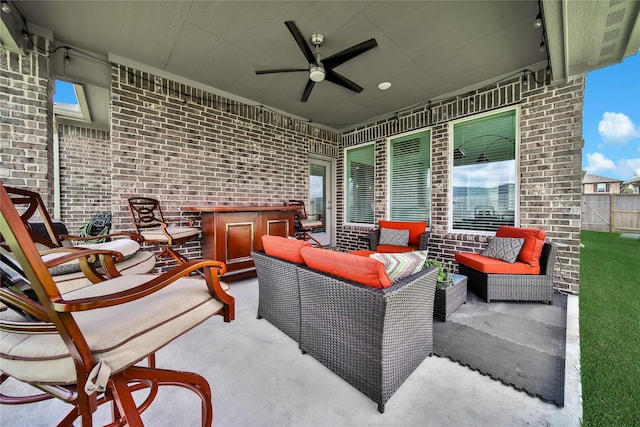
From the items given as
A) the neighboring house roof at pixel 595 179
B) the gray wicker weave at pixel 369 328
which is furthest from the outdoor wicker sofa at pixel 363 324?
the neighboring house roof at pixel 595 179

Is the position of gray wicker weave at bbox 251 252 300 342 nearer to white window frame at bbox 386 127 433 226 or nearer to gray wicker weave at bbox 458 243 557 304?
gray wicker weave at bbox 458 243 557 304

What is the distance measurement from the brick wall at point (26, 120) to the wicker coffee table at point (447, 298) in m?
4.19

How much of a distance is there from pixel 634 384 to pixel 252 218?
11.9ft

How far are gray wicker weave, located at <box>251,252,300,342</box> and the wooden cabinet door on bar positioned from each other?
1.16 metres

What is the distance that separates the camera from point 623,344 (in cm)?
187

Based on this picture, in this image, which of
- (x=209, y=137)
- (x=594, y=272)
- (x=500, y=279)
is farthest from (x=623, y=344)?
(x=209, y=137)

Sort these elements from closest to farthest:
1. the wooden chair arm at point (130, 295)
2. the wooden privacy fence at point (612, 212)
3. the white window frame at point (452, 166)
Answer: the wooden chair arm at point (130, 295)
the white window frame at point (452, 166)
the wooden privacy fence at point (612, 212)

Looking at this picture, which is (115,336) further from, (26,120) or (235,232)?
(26,120)

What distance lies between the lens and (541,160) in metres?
3.25

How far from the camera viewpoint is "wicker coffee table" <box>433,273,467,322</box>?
2.27 meters

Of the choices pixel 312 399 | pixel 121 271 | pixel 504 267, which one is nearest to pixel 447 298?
pixel 504 267

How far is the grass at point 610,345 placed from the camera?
4.25 ft

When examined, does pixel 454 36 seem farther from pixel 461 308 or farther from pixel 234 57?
pixel 461 308

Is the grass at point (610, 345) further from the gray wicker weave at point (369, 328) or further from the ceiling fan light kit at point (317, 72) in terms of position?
the ceiling fan light kit at point (317, 72)
